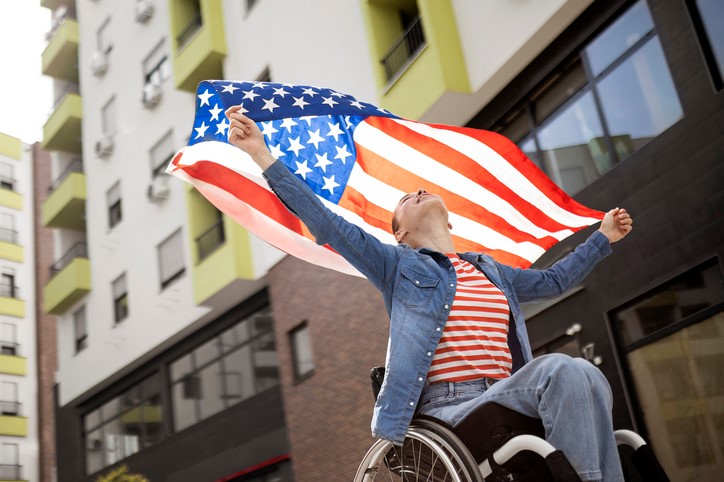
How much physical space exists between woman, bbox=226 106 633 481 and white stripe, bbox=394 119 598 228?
2207mm

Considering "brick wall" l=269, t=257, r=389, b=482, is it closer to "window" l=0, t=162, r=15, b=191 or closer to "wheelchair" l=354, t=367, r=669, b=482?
"wheelchair" l=354, t=367, r=669, b=482

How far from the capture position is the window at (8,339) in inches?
1681

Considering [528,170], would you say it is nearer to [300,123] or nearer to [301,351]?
[300,123]

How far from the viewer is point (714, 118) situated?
10297 millimetres

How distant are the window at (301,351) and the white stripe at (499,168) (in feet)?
41.3

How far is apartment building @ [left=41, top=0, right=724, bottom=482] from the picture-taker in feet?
35.3

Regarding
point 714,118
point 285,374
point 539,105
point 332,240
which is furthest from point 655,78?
point 285,374

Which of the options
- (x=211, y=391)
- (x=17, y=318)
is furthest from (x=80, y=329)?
(x=17, y=318)

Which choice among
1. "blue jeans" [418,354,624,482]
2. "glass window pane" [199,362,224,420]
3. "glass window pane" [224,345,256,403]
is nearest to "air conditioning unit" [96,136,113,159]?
"glass window pane" [199,362,224,420]

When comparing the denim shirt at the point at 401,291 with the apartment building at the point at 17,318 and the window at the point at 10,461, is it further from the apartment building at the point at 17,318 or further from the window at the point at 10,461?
the window at the point at 10,461

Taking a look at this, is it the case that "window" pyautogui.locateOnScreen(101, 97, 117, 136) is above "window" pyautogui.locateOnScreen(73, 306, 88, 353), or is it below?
above

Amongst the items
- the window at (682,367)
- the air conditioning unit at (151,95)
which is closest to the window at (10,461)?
the air conditioning unit at (151,95)

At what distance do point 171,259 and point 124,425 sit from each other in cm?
576

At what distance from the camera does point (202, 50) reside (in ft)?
71.4
